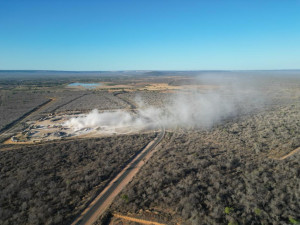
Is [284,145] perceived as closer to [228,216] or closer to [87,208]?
[228,216]

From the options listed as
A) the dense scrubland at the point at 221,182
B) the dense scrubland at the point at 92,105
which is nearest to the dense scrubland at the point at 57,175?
the dense scrubland at the point at 221,182

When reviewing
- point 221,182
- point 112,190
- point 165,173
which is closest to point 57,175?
point 112,190

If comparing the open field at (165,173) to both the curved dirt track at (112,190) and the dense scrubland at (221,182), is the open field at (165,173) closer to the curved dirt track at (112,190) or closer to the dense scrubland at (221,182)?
the dense scrubland at (221,182)

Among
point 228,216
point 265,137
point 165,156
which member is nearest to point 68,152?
point 165,156

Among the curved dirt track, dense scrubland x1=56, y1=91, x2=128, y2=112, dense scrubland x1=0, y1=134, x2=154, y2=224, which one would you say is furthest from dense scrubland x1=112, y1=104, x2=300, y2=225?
dense scrubland x1=56, y1=91, x2=128, y2=112

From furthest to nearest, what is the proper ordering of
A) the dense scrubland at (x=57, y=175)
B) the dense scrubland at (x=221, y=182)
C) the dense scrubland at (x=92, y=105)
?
the dense scrubland at (x=92, y=105) < the dense scrubland at (x=57, y=175) < the dense scrubland at (x=221, y=182)

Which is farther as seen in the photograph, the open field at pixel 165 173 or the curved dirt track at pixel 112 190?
the curved dirt track at pixel 112 190
